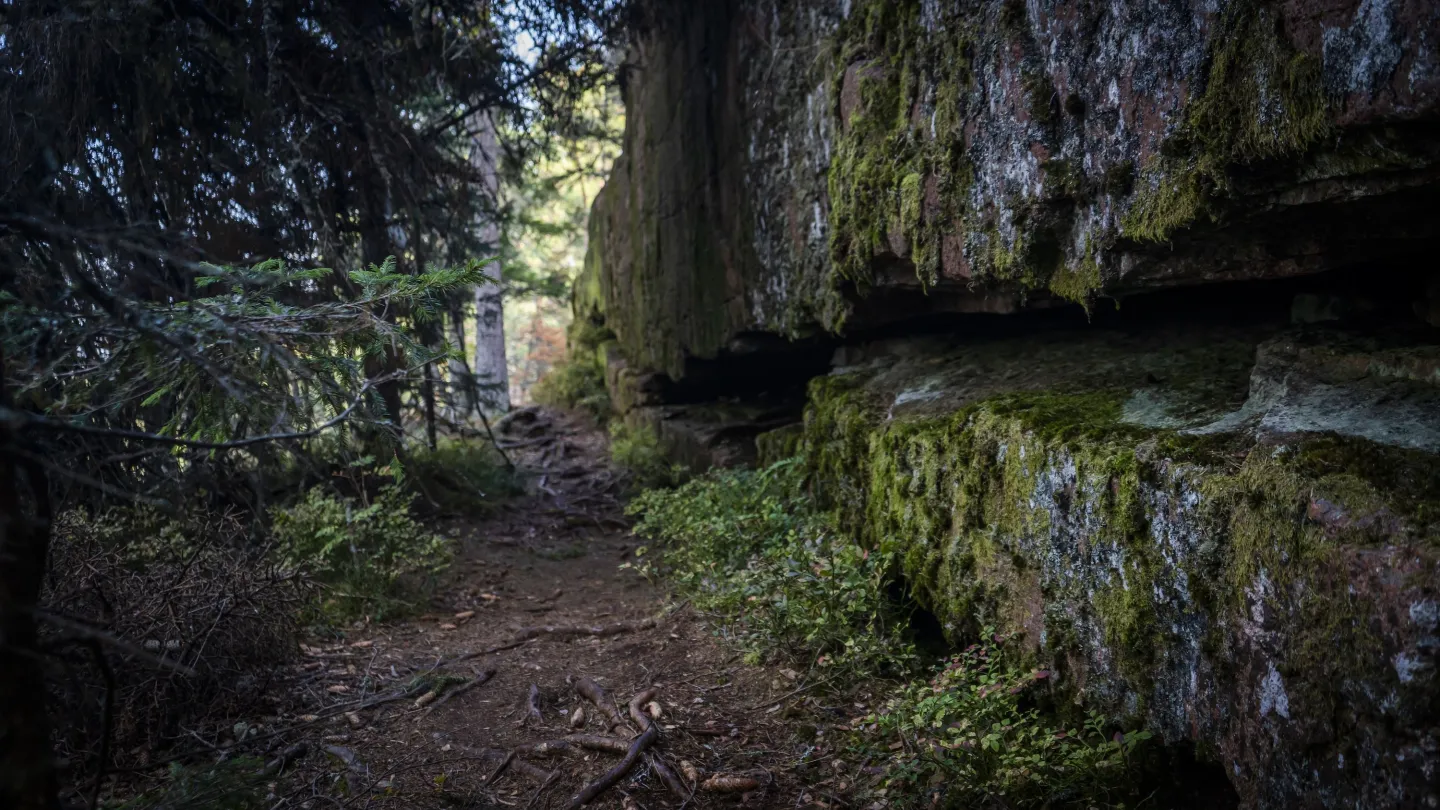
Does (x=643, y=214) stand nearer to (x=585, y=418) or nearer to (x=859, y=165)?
(x=585, y=418)

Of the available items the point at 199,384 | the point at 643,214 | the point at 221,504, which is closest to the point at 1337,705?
the point at 199,384

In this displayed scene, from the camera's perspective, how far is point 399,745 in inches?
157

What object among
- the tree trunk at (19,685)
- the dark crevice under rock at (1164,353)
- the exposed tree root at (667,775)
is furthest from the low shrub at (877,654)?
the tree trunk at (19,685)

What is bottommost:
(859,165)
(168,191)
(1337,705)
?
(1337,705)

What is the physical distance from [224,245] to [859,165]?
5.09 meters

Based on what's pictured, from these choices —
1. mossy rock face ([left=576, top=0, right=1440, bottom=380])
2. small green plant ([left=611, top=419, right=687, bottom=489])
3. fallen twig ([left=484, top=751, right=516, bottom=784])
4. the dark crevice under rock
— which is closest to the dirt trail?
fallen twig ([left=484, top=751, right=516, bottom=784])

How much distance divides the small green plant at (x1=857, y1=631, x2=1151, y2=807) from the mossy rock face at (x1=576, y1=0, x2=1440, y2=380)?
1710mm

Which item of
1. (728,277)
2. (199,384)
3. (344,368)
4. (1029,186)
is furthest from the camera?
(728,277)

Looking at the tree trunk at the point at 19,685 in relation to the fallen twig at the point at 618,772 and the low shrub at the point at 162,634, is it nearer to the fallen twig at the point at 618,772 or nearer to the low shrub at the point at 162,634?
the low shrub at the point at 162,634

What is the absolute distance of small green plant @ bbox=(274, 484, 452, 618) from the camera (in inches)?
237

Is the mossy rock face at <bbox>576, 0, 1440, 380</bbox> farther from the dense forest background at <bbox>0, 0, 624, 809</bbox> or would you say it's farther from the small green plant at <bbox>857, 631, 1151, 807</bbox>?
the dense forest background at <bbox>0, 0, 624, 809</bbox>

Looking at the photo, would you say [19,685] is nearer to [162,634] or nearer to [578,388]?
[162,634]

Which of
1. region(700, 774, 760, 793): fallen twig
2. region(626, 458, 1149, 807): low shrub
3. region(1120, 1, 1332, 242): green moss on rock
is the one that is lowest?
region(700, 774, 760, 793): fallen twig

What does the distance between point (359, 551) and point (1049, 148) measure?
536cm
